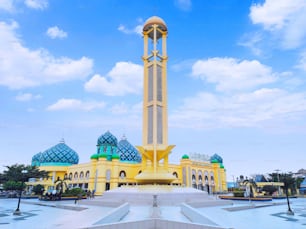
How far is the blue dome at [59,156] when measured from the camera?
41.0m

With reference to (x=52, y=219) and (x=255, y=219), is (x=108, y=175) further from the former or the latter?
(x=255, y=219)

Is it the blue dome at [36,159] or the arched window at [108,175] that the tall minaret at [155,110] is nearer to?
the arched window at [108,175]

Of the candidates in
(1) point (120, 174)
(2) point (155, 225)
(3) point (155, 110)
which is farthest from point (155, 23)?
(2) point (155, 225)

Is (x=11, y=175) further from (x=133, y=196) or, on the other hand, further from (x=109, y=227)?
(x=109, y=227)

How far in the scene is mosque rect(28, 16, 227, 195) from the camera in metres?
21.6

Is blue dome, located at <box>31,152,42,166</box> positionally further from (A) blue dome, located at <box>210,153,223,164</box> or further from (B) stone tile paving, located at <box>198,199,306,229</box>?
(B) stone tile paving, located at <box>198,199,306,229</box>

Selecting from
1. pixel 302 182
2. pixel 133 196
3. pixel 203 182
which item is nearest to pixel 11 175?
pixel 133 196

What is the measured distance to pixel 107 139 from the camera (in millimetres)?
38781

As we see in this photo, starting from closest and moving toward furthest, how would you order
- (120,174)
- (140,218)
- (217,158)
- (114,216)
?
1. (114,216)
2. (140,218)
3. (120,174)
4. (217,158)

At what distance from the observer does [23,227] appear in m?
8.20

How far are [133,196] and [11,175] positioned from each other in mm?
22360

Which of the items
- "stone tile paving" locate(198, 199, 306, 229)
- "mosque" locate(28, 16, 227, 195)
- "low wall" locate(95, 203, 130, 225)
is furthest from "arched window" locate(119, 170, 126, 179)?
"low wall" locate(95, 203, 130, 225)

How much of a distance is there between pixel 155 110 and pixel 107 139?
19090mm

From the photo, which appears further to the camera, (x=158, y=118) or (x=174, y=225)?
(x=158, y=118)
